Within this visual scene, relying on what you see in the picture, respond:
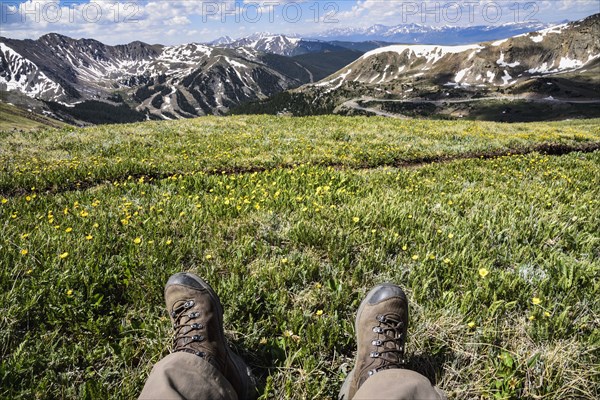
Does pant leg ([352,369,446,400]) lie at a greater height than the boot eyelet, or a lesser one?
lesser

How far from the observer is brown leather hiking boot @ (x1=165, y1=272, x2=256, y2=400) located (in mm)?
2824

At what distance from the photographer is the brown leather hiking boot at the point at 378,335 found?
2830 millimetres

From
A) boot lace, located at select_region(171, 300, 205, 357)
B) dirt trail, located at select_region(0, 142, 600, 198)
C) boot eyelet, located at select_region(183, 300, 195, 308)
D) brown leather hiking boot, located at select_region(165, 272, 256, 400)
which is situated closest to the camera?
brown leather hiking boot, located at select_region(165, 272, 256, 400)

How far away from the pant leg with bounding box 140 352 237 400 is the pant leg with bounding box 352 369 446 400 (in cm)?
102

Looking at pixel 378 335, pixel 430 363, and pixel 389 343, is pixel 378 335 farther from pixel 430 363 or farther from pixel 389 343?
pixel 430 363

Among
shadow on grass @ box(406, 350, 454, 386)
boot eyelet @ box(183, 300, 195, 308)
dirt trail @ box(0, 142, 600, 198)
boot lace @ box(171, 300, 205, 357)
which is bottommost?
shadow on grass @ box(406, 350, 454, 386)

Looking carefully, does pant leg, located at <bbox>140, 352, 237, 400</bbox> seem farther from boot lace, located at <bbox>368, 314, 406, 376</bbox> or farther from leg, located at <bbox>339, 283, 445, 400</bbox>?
boot lace, located at <bbox>368, 314, 406, 376</bbox>

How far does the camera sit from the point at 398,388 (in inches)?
96.0

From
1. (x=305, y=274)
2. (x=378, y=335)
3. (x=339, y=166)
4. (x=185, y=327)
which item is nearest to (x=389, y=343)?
(x=378, y=335)

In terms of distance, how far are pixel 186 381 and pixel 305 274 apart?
76.4 inches

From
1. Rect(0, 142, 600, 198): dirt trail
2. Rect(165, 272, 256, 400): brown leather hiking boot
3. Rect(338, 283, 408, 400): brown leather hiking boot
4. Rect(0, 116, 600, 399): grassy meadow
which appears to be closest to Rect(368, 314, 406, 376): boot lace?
Rect(338, 283, 408, 400): brown leather hiking boot

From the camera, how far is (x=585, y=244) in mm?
4914

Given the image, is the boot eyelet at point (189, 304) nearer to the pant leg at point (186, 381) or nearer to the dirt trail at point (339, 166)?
the pant leg at point (186, 381)

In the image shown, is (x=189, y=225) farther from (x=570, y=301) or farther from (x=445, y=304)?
(x=570, y=301)
